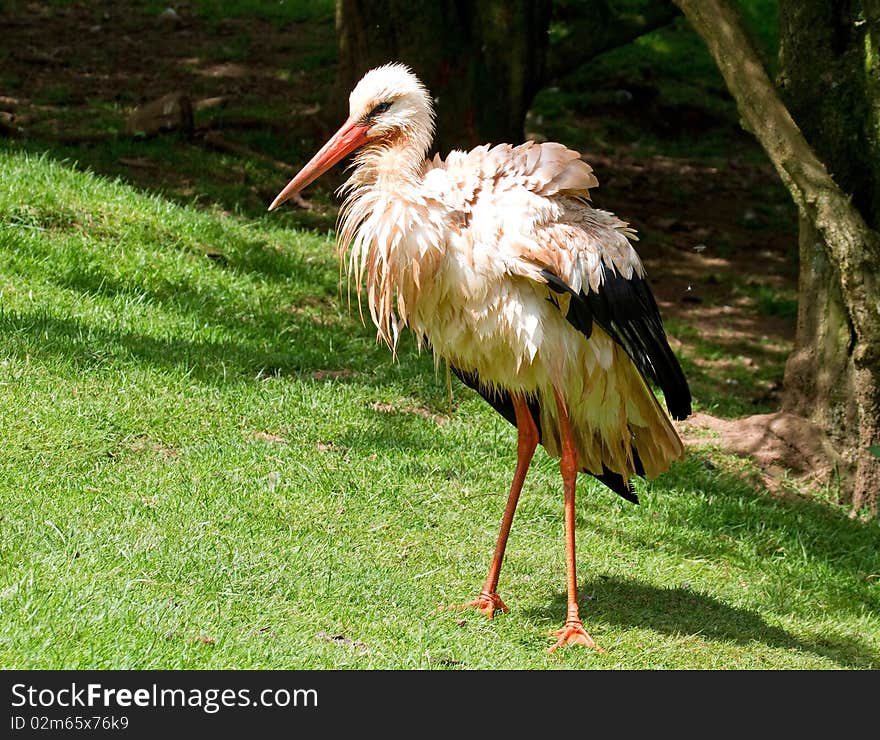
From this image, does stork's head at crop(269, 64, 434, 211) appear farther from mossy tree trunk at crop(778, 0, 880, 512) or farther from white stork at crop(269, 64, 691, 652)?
mossy tree trunk at crop(778, 0, 880, 512)

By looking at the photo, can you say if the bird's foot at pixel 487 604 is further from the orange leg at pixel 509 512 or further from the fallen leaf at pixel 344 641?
the fallen leaf at pixel 344 641

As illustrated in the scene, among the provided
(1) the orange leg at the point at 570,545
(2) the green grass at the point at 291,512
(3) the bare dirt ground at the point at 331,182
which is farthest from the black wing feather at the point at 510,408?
(3) the bare dirt ground at the point at 331,182

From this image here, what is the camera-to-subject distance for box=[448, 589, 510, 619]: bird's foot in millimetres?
4414

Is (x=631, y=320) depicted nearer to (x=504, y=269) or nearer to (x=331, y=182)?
(x=504, y=269)

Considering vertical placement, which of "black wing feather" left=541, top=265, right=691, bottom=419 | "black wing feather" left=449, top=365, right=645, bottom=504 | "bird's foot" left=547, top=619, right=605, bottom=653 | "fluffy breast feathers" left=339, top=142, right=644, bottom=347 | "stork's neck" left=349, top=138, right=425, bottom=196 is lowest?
"bird's foot" left=547, top=619, right=605, bottom=653

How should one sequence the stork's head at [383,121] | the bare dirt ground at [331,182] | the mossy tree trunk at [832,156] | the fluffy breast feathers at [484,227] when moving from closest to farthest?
1. the fluffy breast feathers at [484,227]
2. the stork's head at [383,121]
3. the mossy tree trunk at [832,156]
4. the bare dirt ground at [331,182]

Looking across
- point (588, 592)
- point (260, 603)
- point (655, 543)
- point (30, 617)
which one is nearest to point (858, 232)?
point (655, 543)

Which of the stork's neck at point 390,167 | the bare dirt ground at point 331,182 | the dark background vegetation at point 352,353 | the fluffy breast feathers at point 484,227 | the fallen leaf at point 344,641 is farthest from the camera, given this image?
the bare dirt ground at point 331,182

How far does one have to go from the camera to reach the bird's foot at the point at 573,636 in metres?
4.26

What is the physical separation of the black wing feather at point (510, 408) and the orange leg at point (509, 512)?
0.07m

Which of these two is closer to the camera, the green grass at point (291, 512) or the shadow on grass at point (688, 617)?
the green grass at point (291, 512)

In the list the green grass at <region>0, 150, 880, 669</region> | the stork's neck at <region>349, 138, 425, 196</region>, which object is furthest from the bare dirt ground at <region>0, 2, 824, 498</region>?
the stork's neck at <region>349, 138, 425, 196</region>

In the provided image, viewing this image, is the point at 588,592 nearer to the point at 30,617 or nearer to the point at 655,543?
the point at 655,543

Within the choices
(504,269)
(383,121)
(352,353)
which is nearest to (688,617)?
(504,269)
